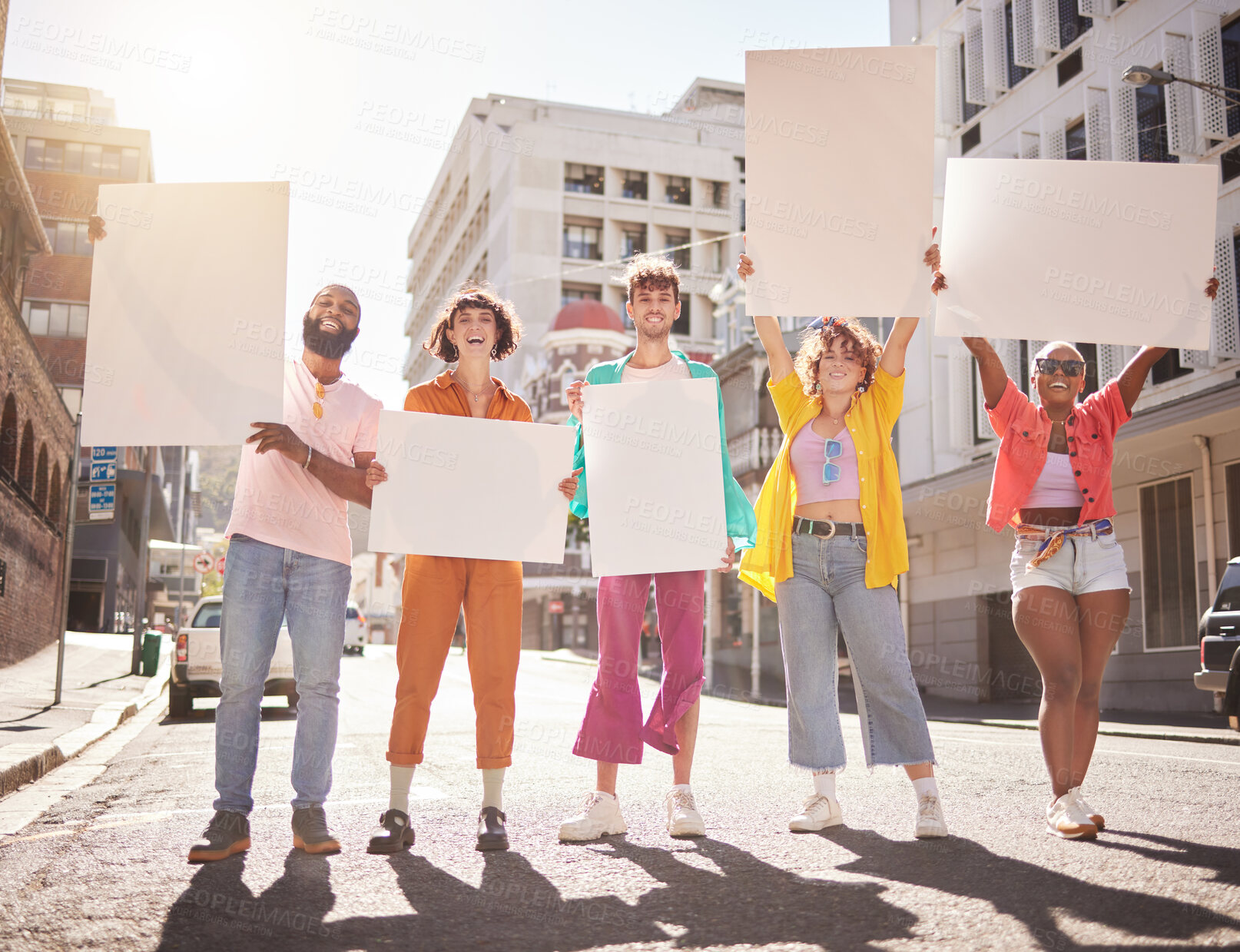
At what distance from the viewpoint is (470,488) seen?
468 cm

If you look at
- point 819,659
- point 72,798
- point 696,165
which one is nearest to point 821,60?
point 819,659

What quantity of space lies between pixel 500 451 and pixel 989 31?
65.1 ft

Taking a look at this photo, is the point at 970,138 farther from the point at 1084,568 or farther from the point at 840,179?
the point at 1084,568

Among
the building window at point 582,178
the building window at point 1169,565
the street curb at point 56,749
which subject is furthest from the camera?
the building window at point 582,178

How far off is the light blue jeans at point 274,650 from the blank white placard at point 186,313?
53 centimetres

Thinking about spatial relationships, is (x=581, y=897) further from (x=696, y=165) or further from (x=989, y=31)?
(x=696, y=165)

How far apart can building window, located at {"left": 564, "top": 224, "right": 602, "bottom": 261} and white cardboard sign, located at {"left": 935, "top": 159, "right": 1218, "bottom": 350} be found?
207 ft

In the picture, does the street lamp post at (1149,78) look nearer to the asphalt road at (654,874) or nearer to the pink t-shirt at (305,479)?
the asphalt road at (654,874)

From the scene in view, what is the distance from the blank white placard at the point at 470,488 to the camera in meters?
4.57

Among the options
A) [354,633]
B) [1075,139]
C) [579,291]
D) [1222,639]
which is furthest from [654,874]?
[579,291]

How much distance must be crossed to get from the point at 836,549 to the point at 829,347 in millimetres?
845

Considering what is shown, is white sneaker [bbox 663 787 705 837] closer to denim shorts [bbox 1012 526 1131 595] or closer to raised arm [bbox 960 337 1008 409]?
denim shorts [bbox 1012 526 1131 595]

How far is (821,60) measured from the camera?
16.3 ft

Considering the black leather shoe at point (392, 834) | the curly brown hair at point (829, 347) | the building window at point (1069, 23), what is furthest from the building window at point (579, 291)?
the black leather shoe at point (392, 834)
